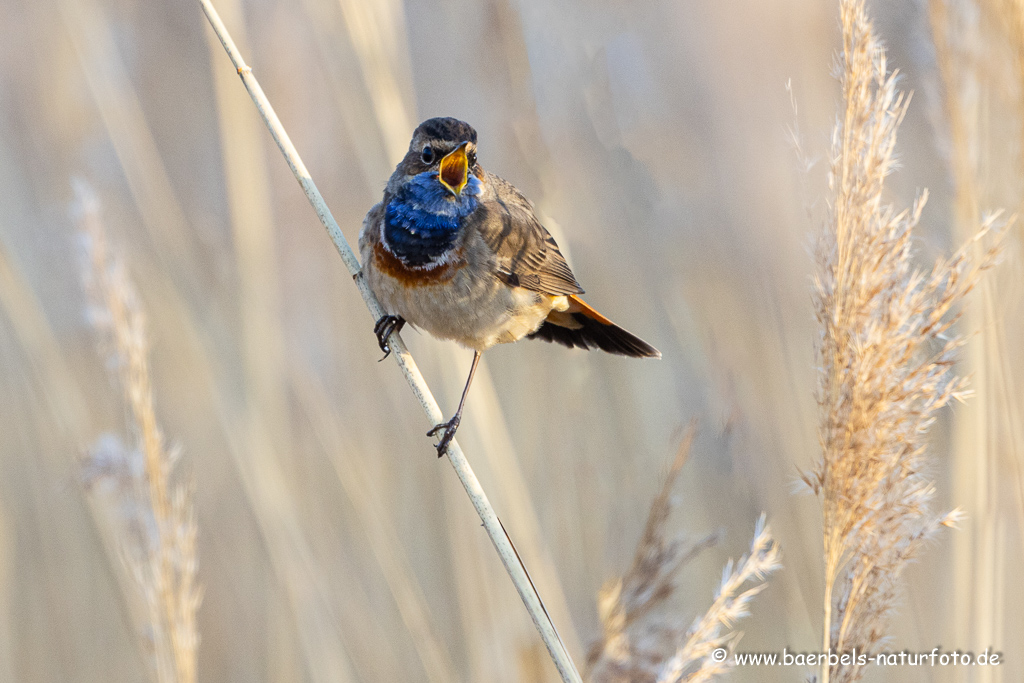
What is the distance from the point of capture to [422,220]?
2541mm

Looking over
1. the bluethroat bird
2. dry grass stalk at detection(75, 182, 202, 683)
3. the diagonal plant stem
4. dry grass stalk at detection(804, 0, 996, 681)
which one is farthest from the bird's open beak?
dry grass stalk at detection(804, 0, 996, 681)

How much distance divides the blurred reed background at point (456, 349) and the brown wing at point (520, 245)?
0.16m

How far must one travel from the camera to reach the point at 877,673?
9.78ft

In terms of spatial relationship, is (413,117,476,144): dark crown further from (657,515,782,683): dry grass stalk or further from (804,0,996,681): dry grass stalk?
(657,515,782,683): dry grass stalk

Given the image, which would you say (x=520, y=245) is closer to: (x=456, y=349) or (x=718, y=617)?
(x=456, y=349)

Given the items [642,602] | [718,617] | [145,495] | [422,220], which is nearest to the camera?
[718,617]

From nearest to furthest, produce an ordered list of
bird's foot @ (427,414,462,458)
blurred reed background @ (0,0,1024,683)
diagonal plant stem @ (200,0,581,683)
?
diagonal plant stem @ (200,0,581,683)
bird's foot @ (427,414,462,458)
blurred reed background @ (0,0,1024,683)

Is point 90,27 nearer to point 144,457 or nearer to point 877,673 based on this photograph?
point 144,457

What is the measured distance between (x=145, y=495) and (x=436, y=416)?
72cm

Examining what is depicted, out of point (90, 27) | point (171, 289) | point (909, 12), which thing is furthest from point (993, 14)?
point (90, 27)

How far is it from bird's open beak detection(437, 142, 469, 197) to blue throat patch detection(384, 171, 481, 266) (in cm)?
6

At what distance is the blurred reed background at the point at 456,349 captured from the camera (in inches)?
104

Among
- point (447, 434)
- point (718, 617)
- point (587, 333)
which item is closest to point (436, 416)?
point (447, 434)

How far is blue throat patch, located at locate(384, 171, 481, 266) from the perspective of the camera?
2.51 meters
